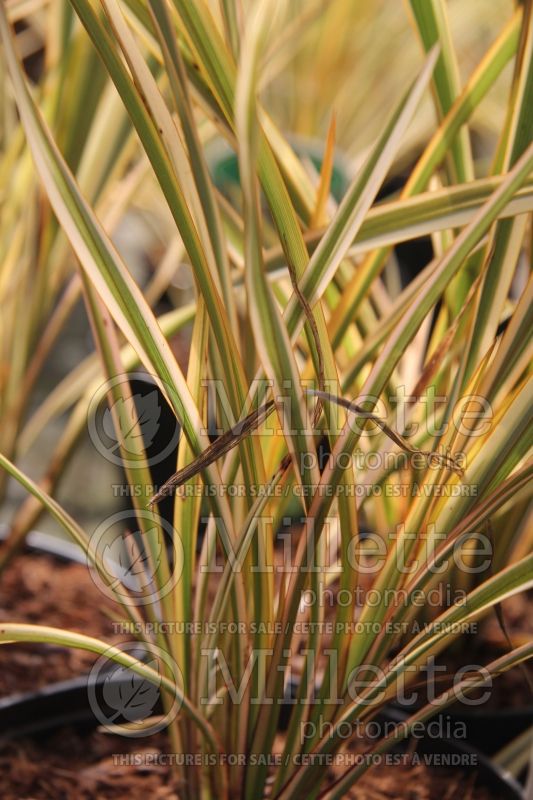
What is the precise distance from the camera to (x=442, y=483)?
16.2 inches

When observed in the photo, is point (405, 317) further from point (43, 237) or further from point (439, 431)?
point (43, 237)

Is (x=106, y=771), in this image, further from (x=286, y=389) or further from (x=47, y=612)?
(x=286, y=389)

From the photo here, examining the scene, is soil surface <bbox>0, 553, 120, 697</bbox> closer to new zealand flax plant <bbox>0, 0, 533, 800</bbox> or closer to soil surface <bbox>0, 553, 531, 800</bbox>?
soil surface <bbox>0, 553, 531, 800</bbox>

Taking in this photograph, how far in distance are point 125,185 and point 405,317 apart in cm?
43

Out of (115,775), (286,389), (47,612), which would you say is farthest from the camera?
(47,612)

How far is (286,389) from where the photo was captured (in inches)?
13.1

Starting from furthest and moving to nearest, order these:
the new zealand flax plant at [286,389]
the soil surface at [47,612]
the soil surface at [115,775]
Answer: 1. the soil surface at [47,612]
2. the soil surface at [115,775]
3. the new zealand flax plant at [286,389]

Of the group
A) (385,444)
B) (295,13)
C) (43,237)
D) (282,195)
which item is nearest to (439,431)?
(385,444)

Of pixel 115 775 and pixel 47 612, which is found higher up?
pixel 47 612

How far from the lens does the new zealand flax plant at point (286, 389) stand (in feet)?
1.14

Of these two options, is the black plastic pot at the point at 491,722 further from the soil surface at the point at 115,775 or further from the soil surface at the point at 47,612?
the soil surface at the point at 47,612

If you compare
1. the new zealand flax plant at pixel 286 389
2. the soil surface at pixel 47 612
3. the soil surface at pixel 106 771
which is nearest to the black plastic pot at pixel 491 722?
the soil surface at pixel 106 771

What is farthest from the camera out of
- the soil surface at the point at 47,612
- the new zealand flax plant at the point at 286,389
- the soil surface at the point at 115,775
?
the soil surface at the point at 47,612

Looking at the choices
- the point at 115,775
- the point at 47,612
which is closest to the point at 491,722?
the point at 115,775
